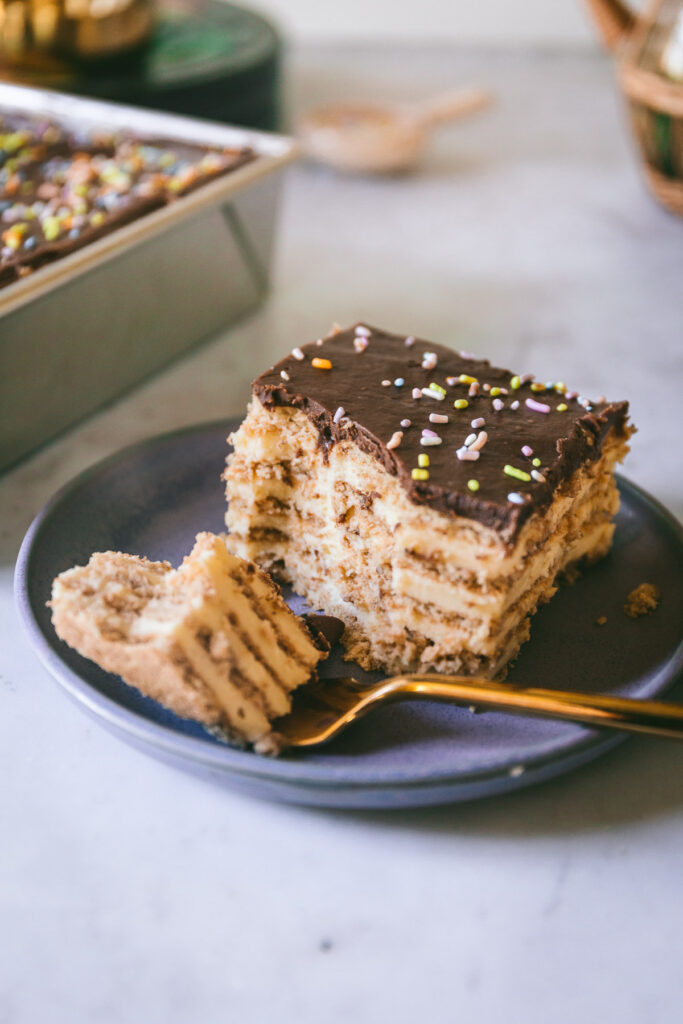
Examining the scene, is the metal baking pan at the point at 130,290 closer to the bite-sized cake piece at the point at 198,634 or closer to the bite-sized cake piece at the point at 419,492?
the bite-sized cake piece at the point at 419,492

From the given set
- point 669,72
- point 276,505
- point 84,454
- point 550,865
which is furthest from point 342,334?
point 669,72

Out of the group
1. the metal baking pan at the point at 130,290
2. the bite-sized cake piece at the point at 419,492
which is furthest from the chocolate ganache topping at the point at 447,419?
the metal baking pan at the point at 130,290

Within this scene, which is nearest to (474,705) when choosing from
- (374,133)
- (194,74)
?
(194,74)

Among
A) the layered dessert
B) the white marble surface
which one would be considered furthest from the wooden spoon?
the white marble surface

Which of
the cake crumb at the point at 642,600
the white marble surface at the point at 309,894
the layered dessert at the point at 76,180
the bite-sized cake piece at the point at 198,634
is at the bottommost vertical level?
the cake crumb at the point at 642,600

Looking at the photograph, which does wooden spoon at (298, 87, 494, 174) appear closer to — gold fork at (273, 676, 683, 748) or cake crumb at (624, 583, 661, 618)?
cake crumb at (624, 583, 661, 618)

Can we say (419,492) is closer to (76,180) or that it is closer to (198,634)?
(198,634)
